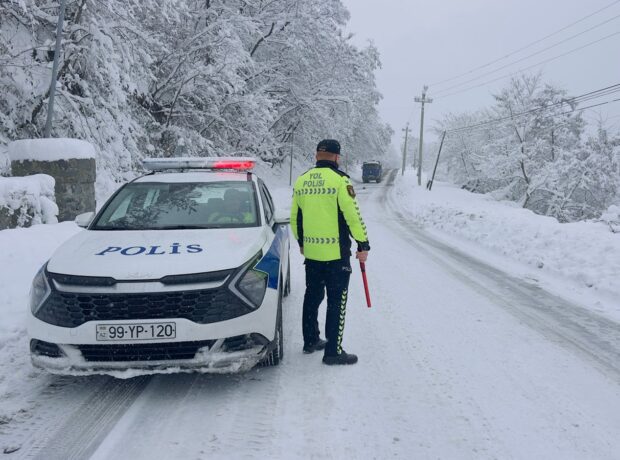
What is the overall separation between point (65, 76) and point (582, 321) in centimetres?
1233

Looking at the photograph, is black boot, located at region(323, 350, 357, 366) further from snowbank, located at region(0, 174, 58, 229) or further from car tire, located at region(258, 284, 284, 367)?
snowbank, located at region(0, 174, 58, 229)

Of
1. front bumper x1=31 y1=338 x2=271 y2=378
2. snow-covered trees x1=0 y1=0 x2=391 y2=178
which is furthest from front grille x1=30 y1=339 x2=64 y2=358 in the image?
snow-covered trees x1=0 y1=0 x2=391 y2=178

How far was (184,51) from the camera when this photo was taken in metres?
16.8

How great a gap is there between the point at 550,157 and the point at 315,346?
1619 inches

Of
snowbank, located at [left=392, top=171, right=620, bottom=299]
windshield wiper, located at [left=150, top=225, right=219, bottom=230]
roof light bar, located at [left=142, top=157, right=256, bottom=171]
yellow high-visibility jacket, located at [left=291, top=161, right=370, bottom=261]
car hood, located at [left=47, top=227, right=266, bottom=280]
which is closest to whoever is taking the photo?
car hood, located at [left=47, top=227, right=266, bottom=280]

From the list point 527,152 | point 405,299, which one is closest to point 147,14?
point 405,299

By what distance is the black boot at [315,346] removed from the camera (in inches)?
178

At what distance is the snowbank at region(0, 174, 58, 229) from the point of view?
288 inches

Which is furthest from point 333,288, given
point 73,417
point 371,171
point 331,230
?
point 371,171

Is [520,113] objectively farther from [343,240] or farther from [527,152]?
[343,240]

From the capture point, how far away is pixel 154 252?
146 inches

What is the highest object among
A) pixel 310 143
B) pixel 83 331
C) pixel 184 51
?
pixel 184 51

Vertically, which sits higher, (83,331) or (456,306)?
(83,331)

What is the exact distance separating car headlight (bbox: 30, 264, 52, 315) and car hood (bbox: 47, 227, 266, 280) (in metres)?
0.10
